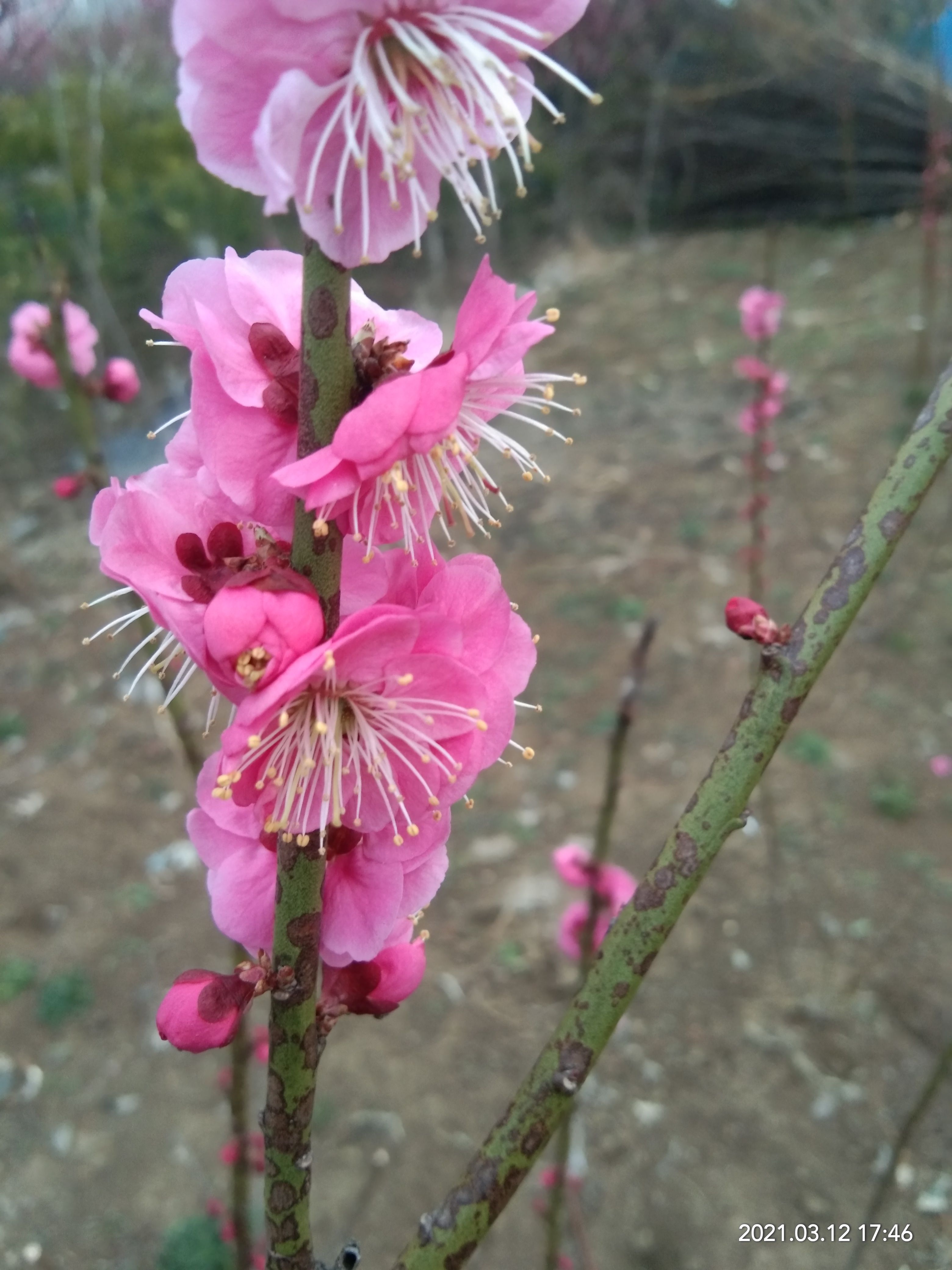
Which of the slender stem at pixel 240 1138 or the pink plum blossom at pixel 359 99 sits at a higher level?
the pink plum blossom at pixel 359 99

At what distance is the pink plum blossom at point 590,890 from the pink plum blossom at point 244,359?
1.05 m

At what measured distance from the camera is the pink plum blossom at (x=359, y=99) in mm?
479

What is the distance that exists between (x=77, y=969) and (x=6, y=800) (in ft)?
4.02

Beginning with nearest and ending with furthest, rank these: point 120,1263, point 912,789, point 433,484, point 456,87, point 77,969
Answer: point 456,87 < point 433,484 < point 120,1263 < point 77,969 < point 912,789

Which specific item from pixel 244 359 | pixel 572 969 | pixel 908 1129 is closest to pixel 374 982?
pixel 244 359

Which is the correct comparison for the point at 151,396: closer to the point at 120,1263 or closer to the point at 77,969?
the point at 77,969

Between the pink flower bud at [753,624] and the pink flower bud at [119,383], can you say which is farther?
the pink flower bud at [119,383]

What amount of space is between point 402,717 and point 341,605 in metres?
0.10

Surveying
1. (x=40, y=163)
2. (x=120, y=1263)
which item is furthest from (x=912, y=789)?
(x=40, y=163)

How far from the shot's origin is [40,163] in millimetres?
5922

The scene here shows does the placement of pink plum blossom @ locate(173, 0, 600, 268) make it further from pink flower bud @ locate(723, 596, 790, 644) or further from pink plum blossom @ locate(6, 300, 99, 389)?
pink plum blossom @ locate(6, 300, 99, 389)

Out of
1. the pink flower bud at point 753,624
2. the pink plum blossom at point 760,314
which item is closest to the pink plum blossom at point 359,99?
the pink flower bud at point 753,624

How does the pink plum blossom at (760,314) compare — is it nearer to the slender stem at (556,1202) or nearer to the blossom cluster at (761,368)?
the blossom cluster at (761,368)

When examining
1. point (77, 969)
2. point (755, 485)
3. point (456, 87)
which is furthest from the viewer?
point (77, 969)
